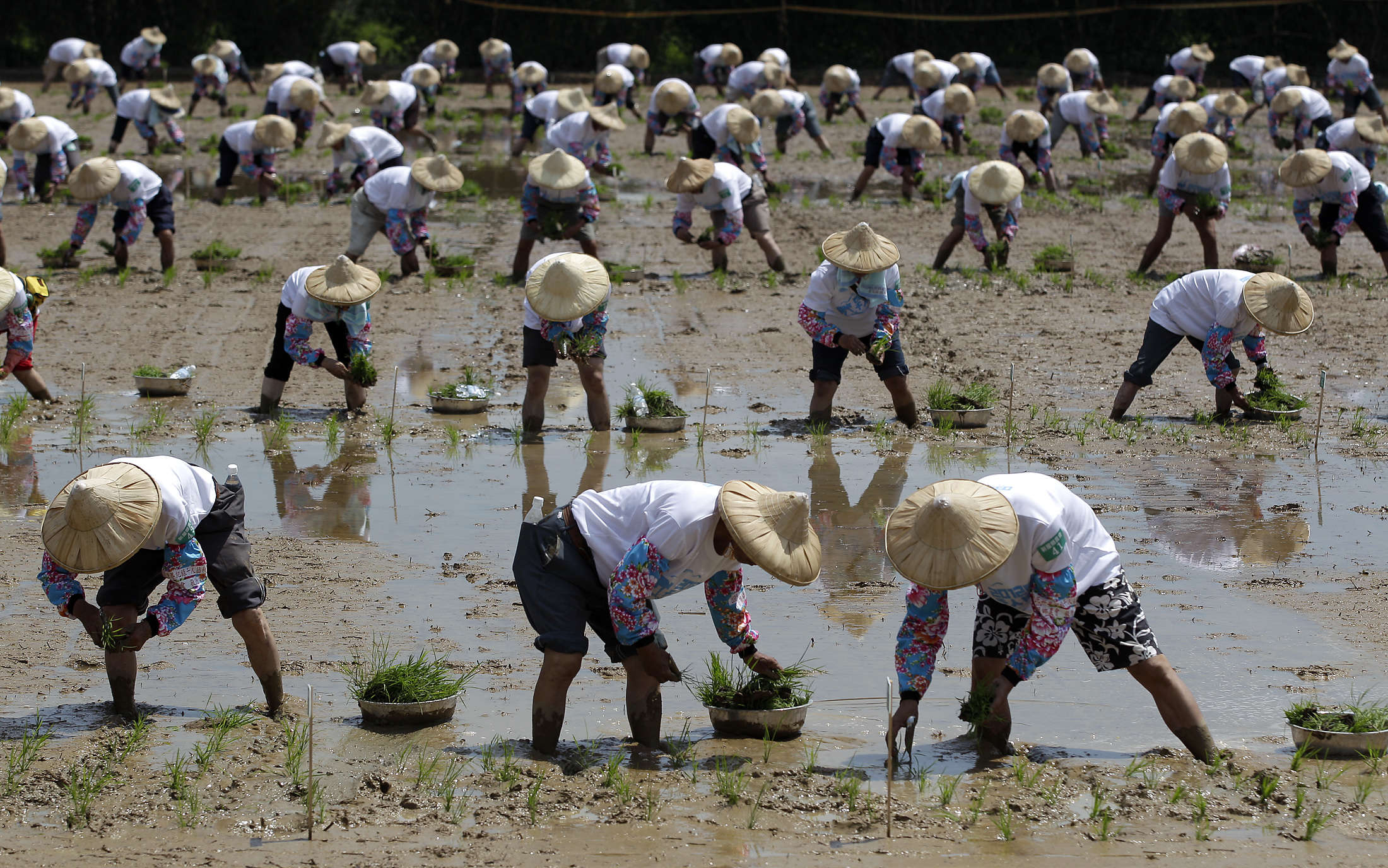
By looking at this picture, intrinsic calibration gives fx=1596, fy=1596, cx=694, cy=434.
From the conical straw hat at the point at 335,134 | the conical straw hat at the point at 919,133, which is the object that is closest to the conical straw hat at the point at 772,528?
the conical straw hat at the point at 335,134

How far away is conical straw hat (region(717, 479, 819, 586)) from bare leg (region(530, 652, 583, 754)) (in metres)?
0.83

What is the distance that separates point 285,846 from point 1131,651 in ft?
9.27

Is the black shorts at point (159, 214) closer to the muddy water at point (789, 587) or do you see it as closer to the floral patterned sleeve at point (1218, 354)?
the muddy water at point (789, 587)

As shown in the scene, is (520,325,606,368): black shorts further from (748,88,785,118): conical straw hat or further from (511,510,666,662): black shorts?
(748,88,785,118): conical straw hat

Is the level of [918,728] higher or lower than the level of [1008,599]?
lower

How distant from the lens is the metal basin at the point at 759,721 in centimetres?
573

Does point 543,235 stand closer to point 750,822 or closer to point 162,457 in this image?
point 162,457

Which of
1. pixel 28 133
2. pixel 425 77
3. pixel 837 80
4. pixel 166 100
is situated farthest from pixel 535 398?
pixel 425 77

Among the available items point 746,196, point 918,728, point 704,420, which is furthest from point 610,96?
point 918,728

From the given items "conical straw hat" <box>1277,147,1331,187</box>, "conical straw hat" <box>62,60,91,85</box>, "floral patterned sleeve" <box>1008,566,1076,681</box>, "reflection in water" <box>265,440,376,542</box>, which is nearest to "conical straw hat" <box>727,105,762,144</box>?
"conical straw hat" <box>1277,147,1331,187</box>

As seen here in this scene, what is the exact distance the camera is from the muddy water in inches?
235

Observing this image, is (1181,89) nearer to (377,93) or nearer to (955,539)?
(377,93)

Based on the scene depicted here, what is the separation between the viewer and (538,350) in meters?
9.83

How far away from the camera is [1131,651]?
5.40 m
